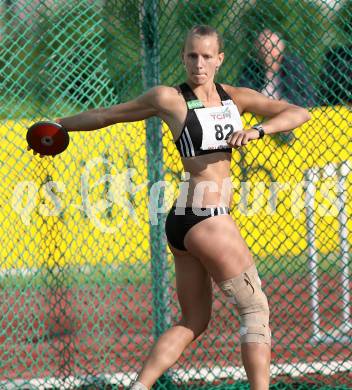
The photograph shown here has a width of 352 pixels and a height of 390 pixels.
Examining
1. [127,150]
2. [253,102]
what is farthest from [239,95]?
[127,150]

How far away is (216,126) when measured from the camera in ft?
13.6

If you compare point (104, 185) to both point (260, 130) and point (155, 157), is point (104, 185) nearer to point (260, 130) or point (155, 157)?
point (155, 157)

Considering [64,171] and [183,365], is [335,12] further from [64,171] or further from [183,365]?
[183,365]

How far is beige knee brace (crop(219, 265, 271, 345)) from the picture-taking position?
4133 mm

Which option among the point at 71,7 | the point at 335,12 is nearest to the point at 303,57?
the point at 335,12

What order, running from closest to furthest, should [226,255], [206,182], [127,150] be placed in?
[226,255]
[206,182]
[127,150]

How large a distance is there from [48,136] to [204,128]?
80 cm

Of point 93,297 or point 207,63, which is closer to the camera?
point 207,63

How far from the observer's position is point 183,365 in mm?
6043

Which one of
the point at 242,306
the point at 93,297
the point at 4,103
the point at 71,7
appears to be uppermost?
the point at 71,7

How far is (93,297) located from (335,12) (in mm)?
2534

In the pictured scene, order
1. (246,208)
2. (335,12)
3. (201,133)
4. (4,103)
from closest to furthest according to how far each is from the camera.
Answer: (201,133) → (335,12) → (4,103) → (246,208)

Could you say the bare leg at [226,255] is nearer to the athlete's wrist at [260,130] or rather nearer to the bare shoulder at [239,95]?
the athlete's wrist at [260,130]

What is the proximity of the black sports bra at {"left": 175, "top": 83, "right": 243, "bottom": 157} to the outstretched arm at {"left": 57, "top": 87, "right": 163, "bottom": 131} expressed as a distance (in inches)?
6.6
